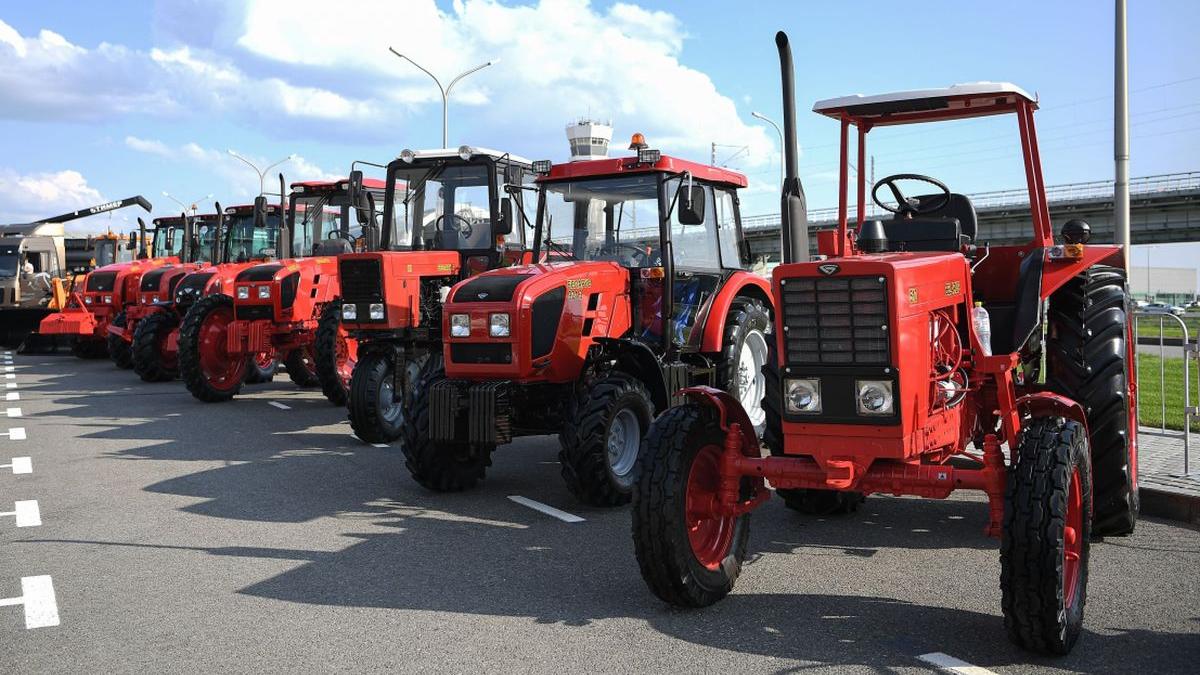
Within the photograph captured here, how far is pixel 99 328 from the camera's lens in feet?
68.3

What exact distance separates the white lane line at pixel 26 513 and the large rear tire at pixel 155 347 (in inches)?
360

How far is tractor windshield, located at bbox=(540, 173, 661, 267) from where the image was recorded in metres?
8.26

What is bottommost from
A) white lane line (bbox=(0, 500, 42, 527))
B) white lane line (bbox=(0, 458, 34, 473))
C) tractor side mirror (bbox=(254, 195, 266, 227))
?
white lane line (bbox=(0, 500, 42, 527))

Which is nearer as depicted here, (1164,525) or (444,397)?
(1164,525)

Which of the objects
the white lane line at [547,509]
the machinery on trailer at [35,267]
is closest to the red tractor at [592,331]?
the white lane line at [547,509]

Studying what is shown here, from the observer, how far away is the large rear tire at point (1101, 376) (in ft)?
18.8

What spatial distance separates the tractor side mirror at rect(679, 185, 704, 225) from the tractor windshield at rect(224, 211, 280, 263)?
38.1 feet

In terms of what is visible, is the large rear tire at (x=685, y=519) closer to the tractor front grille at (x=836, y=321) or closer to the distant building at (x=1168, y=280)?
the tractor front grille at (x=836, y=321)

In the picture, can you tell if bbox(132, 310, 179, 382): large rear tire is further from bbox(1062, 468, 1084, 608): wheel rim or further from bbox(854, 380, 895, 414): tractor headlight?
bbox(1062, 468, 1084, 608): wheel rim

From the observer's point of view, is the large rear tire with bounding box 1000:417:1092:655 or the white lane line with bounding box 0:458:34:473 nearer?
the large rear tire with bounding box 1000:417:1092:655

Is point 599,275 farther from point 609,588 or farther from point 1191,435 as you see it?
point 1191,435

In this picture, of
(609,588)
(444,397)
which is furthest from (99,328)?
(609,588)

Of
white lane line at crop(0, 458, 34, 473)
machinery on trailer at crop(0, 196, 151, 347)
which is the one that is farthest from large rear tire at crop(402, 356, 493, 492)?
machinery on trailer at crop(0, 196, 151, 347)

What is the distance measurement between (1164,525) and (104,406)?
12108 millimetres
